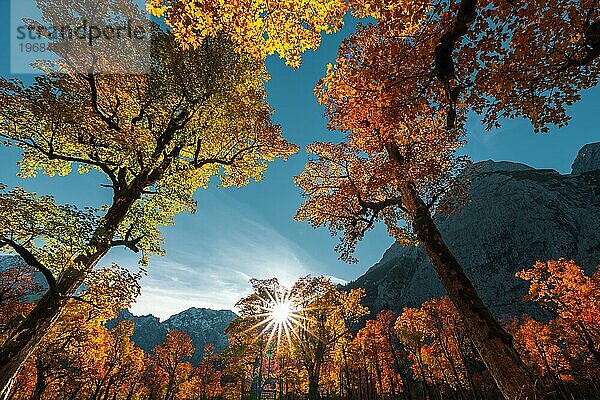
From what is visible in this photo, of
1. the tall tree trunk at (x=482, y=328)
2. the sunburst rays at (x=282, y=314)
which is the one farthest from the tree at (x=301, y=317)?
the tall tree trunk at (x=482, y=328)

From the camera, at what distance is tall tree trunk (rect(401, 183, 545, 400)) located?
481 centimetres

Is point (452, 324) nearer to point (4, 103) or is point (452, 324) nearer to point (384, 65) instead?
point (384, 65)

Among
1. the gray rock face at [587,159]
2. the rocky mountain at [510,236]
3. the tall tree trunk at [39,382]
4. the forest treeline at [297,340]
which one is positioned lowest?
the tall tree trunk at [39,382]

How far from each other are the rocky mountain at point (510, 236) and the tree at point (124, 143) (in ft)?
291

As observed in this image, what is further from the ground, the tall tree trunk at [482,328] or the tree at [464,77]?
the tree at [464,77]

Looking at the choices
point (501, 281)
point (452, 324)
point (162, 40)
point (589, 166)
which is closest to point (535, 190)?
point (501, 281)

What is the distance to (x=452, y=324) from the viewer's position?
1298 inches

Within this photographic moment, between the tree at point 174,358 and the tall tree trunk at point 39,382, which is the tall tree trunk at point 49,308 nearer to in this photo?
the tall tree trunk at point 39,382

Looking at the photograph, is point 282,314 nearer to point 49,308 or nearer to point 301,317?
point 301,317

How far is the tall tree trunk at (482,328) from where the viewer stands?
4809 millimetres

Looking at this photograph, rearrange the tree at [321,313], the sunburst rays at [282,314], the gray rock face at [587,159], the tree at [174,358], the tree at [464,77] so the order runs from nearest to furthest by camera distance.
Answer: the tree at [464,77] < the tree at [321,313] < the sunburst rays at [282,314] < the tree at [174,358] < the gray rock face at [587,159]

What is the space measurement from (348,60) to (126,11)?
801 cm

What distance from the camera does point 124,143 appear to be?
7.23 meters

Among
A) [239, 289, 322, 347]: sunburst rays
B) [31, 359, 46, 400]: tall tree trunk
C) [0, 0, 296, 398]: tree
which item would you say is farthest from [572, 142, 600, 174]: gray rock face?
[31, 359, 46, 400]: tall tree trunk
